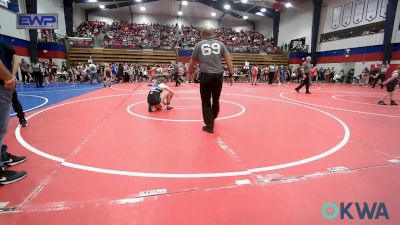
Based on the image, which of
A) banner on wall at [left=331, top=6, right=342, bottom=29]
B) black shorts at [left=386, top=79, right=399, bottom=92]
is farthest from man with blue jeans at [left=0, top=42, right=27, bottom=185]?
banner on wall at [left=331, top=6, right=342, bottom=29]

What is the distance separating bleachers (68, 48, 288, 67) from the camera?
25323 mm

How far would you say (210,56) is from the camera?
436 cm

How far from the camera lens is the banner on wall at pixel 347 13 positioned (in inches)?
915

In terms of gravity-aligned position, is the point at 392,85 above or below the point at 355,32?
below

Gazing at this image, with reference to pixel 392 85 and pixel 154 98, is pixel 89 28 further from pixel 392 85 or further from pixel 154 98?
pixel 392 85

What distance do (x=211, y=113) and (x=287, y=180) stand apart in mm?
2160

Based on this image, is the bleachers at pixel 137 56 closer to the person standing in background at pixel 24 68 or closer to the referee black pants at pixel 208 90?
the person standing in background at pixel 24 68

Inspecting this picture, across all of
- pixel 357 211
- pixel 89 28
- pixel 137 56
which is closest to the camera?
pixel 357 211

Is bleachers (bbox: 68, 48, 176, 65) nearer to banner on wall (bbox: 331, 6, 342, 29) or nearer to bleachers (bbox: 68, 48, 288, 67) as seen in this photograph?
bleachers (bbox: 68, 48, 288, 67)

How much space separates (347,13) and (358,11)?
3.92 ft

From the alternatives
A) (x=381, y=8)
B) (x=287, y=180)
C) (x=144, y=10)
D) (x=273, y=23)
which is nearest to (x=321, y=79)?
(x=381, y=8)

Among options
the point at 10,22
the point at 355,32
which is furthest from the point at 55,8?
the point at 355,32

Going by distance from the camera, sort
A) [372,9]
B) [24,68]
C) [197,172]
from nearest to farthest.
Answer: [197,172], [24,68], [372,9]

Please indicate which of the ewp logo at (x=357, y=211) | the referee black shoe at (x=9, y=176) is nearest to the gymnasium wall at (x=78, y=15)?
the referee black shoe at (x=9, y=176)
